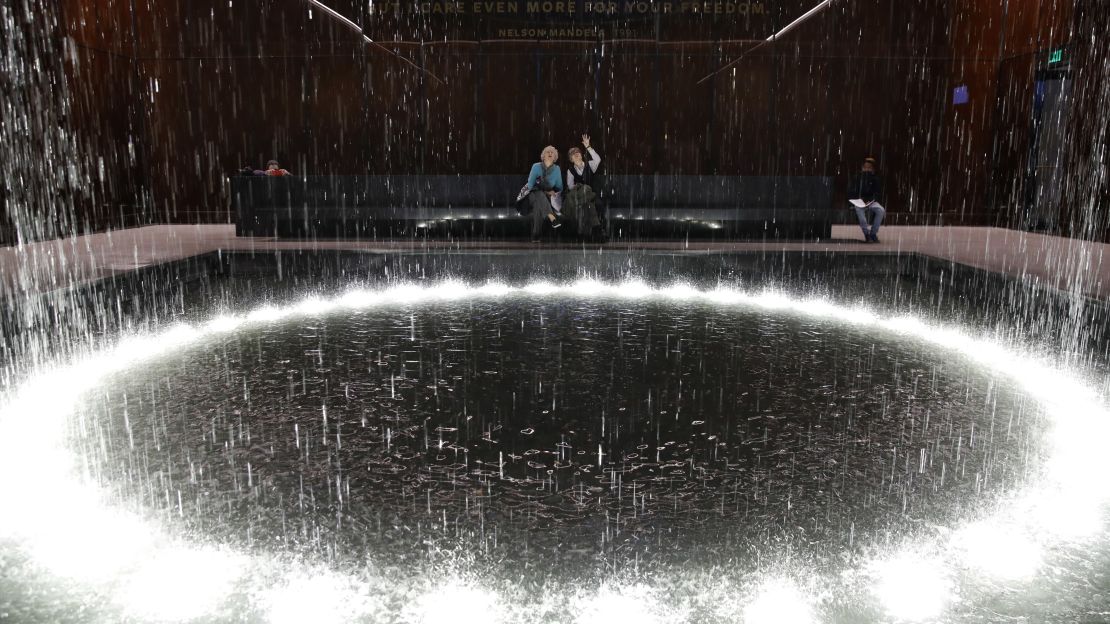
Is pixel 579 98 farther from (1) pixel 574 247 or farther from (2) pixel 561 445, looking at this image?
(2) pixel 561 445

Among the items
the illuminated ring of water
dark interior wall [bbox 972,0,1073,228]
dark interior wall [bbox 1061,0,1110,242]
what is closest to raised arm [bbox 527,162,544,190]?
the illuminated ring of water

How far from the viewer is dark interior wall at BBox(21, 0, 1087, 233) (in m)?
12.4

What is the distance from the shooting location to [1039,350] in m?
3.95

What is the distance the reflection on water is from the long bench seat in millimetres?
5835

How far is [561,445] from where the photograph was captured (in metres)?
2.50

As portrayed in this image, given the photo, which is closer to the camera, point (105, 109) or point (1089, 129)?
point (1089, 129)

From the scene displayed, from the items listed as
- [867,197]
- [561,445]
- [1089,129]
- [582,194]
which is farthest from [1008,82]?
[561,445]

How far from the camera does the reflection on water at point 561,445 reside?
→ 1885mm

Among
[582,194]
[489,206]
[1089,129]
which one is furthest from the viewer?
[489,206]

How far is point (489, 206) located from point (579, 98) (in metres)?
4.01

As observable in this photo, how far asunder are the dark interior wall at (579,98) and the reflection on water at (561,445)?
30.5ft

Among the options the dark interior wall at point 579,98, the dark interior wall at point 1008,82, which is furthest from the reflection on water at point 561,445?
the dark interior wall at point 1008,82

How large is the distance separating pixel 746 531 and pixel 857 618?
0.39 metres

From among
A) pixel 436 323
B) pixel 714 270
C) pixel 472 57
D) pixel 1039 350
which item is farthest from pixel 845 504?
pixel 472 57
